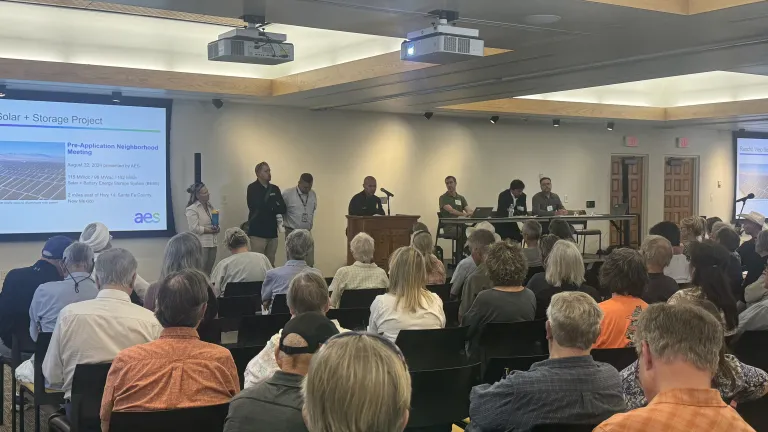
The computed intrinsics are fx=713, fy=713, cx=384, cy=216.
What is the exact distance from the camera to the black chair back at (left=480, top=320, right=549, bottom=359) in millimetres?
3865

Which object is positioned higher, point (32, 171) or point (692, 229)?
point (32, 171)

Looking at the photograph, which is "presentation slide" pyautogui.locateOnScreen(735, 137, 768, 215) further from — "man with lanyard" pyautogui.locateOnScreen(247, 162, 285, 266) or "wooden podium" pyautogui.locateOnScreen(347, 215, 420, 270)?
"man with lanyard" pyautogui.locateOnScreen(247, 162, 285, 266)

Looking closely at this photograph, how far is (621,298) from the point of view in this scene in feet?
12.3

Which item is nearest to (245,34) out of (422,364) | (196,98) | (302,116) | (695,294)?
(422,364)

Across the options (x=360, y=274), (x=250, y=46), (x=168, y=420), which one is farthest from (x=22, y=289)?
(x=168, y=420)

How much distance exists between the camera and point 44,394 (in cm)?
352

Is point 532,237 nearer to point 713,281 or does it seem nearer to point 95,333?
point 713,281

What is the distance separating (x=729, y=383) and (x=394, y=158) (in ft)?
32.6

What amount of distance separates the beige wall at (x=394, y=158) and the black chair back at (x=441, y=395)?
7594 mm

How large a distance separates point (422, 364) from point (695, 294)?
144 cm

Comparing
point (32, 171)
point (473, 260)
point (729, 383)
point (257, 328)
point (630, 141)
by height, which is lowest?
point (257, 328)

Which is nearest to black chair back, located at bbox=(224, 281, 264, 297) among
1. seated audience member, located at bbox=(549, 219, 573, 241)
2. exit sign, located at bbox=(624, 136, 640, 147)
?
seated audience member, located at bbox=(549, 219, 573, 241)

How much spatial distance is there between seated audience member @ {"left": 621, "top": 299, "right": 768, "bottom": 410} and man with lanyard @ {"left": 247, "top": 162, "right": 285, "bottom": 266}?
770 centimetres

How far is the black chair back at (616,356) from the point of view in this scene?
3172 mm
